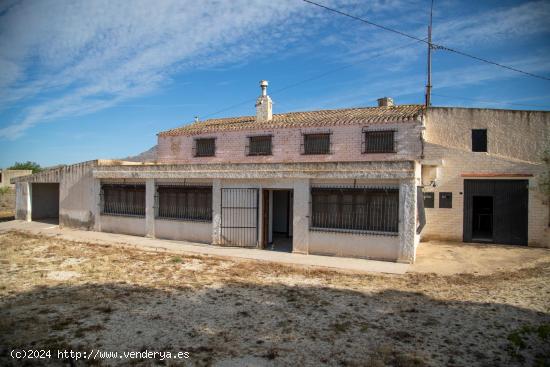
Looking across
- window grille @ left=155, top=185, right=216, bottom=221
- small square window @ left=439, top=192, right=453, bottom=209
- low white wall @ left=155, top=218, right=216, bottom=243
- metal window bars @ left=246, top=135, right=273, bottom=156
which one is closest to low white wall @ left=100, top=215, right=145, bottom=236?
low white wall @ left=155, top=218, right=216, bottom=243

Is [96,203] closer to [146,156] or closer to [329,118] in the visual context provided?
[146,156]

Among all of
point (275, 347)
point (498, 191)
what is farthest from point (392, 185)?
point (275, 347)

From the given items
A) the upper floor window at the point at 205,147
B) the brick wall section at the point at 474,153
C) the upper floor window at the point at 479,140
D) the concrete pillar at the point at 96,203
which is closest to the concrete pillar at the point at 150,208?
the concrete pillar at the point at 96,203

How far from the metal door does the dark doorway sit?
29.6 feet

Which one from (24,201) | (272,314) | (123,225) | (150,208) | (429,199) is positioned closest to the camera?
(272,314)

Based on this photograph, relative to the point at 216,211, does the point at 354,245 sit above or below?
below

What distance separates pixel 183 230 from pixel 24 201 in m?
12.3

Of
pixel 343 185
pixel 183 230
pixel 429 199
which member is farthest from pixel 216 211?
pixel 429 199

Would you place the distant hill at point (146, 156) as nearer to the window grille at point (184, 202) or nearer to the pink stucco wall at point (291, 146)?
the pink stucco wall at point (291, 146)

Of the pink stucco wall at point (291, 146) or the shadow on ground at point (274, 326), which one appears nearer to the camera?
the shadow on ground at point (274, 326)

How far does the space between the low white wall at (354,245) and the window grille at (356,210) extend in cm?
21

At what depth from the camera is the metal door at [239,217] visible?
13.3m

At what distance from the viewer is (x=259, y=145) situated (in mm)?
17953

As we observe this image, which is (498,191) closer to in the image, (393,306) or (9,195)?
(393,306)
